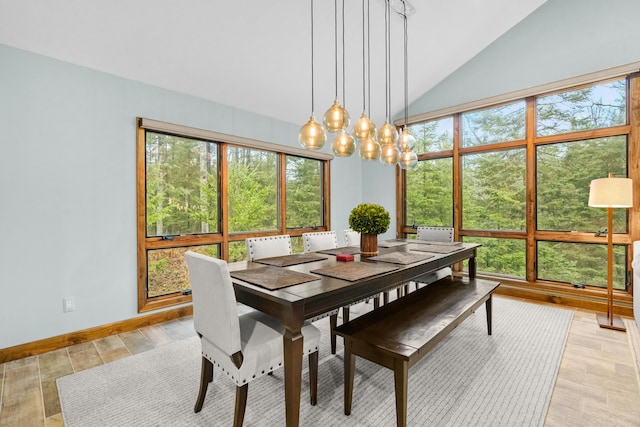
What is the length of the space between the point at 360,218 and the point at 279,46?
6.85ft

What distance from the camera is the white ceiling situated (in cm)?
241

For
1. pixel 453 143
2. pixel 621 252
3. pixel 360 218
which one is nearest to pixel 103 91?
pixel 360 218

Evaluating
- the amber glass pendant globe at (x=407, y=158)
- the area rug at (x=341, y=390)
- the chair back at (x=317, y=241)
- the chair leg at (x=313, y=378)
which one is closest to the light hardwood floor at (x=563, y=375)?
the area rug at (x=341, y=390)

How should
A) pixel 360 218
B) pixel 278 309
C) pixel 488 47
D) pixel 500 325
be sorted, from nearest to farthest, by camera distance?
pixel 278 309, pixel 360 218, pixel 500 325, pixel 488 47

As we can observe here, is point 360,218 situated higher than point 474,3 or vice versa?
point 474,3

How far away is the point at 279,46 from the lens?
3.20 m

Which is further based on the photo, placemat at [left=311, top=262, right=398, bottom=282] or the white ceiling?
the white ceiling

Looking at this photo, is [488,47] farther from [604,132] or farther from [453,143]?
[604,132]

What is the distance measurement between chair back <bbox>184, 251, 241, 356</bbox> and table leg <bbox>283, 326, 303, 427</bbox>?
254 mm

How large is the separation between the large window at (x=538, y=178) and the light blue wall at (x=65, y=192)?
398 centimetres

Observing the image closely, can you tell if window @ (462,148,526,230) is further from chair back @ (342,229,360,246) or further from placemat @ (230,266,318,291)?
placemat @ (230,266,318,291)

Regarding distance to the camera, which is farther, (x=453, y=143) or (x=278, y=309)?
(x=453, y=143)

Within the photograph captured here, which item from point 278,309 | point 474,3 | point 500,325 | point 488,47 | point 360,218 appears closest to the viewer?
point 278,309

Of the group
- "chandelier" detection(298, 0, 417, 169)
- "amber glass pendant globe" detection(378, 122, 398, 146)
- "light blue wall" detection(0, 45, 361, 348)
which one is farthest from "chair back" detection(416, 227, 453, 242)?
"light blue wall" detection(0, 45, 361, 348)
